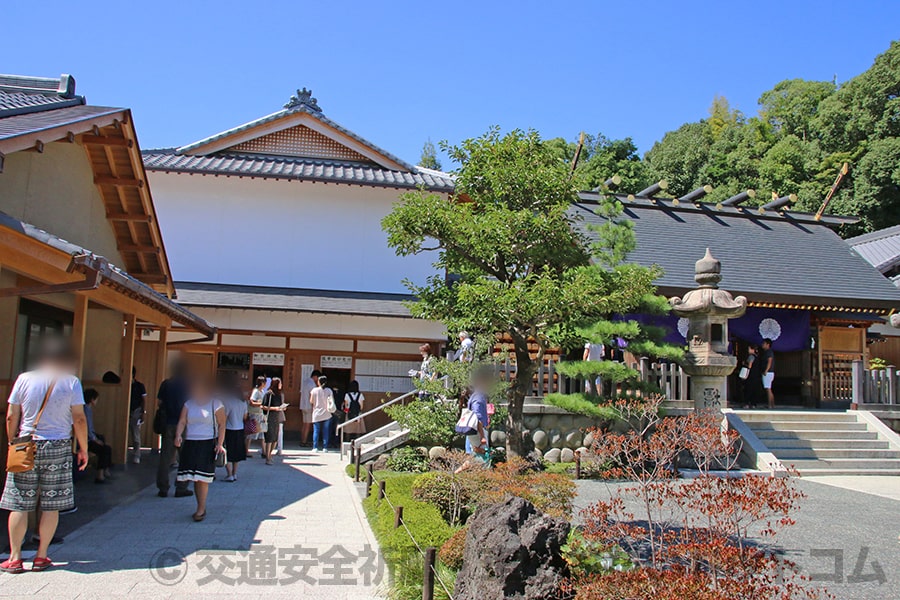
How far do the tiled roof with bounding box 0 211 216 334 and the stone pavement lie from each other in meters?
2.76

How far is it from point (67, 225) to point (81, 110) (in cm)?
166

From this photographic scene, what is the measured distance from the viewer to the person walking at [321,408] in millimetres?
15641

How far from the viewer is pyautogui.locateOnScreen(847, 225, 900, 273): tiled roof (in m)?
24.4

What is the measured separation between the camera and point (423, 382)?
41.5ft

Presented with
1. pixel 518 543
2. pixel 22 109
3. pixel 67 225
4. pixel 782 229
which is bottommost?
pixel 518 543

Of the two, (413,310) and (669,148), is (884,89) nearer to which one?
(669,148)

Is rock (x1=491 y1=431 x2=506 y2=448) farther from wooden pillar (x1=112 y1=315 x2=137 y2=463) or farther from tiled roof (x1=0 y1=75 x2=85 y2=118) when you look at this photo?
tiled roof (x1=0 y1=75 x2=85 y2=118)

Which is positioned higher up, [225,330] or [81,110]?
[81,110]

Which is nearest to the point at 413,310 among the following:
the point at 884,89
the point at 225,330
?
the point at 225,330

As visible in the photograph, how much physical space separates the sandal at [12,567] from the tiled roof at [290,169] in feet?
41.8

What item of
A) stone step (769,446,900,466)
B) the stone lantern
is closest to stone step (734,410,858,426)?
stone step (769,446,900,466)

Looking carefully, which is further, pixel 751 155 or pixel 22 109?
pixel 751 155

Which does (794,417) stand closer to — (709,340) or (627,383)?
(709,340)

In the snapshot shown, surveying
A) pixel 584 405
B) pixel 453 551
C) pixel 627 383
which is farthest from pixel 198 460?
pixel 627 383
